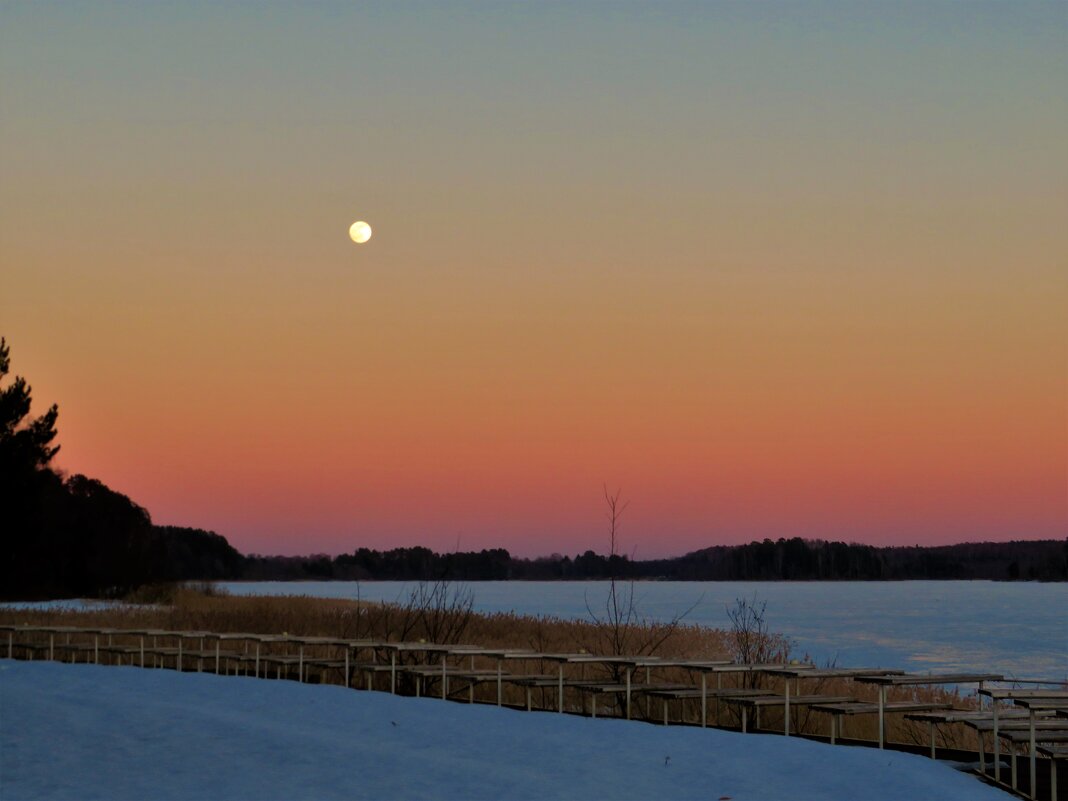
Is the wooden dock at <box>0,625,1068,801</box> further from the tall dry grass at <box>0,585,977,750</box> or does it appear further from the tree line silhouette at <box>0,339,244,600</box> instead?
the tree line silhouette at <box>0,339,244,600</box>

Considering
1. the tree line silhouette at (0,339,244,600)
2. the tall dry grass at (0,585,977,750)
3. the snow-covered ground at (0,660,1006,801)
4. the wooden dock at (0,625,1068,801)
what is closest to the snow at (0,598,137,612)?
the tree line silhouette at (0,339,244,600)

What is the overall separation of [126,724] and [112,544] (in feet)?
180

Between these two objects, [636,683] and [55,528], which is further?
[55,528]

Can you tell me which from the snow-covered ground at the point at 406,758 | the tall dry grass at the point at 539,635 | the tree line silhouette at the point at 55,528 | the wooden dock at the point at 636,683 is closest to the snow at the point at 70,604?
the tree line silhouette at the point at 55,528

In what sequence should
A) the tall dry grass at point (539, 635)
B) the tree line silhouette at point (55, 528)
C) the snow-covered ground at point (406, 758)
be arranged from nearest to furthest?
the snow-covered ground at point (406, 758), the tall dry grass at point (539, 635), the tree line silhouette at point (55, 528)

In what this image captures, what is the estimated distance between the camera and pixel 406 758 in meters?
15.6

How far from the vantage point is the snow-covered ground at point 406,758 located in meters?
13.8

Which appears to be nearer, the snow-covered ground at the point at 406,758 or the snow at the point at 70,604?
the snow-covered ground at the point at 406,758

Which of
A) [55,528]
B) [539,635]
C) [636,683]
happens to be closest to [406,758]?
[636,683]

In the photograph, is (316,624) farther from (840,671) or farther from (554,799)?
(554,799)

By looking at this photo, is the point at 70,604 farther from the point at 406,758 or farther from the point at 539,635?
the point at 406,758

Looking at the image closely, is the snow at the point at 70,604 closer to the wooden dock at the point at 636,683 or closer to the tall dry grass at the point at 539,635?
the tall dry grass at the point at 539,635

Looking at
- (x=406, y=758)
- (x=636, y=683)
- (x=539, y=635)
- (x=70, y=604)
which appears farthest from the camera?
(x=70, y=604)

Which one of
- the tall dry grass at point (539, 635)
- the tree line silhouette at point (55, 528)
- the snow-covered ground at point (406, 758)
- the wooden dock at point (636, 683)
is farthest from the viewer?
the tree line silhouette at point (55, 528)
